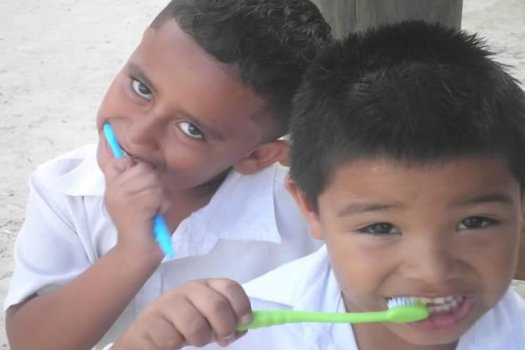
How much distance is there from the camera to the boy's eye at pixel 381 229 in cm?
86

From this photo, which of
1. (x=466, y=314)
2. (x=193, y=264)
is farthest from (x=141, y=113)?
(x=466, y=314)

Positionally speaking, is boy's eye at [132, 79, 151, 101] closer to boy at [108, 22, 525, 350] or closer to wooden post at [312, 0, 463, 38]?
boy at [108, 22, 525, 350]

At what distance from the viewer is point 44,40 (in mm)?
3344

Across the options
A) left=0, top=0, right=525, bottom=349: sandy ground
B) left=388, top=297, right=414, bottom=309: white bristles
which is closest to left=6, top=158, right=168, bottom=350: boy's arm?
left=388, top=297, right=414, bottom=309: white bristles

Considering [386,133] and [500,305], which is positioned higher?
[386,133]

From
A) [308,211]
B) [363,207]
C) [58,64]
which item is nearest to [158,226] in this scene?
[308,211]

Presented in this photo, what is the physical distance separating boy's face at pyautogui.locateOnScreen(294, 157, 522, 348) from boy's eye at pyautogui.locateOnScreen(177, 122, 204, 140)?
0.25 meters

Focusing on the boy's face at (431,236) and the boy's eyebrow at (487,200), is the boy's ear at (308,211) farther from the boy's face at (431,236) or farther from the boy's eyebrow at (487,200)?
the boy's eyebrow at (487,200)

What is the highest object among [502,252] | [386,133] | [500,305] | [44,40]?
[386,133]

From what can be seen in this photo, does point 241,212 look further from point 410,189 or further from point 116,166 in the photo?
point 410,189

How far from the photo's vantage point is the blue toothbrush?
1.10 metres

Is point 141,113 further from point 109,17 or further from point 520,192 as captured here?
point 109,17

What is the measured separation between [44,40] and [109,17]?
323 mm

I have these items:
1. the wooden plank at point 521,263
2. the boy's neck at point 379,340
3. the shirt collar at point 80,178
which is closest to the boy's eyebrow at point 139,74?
the shirt collar at point 80,178
